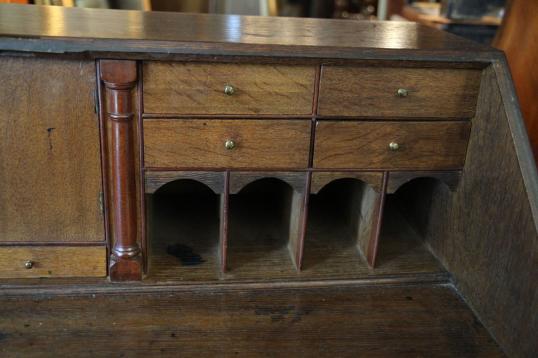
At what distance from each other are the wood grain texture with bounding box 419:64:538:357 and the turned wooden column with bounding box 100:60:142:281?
723 mm

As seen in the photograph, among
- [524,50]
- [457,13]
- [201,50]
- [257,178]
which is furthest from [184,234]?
[457,13]

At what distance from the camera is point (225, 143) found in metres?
1.26

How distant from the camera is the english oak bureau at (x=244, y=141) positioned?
1181 mm

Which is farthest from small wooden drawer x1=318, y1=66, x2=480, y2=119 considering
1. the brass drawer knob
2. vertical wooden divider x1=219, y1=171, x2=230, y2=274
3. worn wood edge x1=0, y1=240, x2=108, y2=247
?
worn wood edge x1=0, y1=240, x2=108, y2=247

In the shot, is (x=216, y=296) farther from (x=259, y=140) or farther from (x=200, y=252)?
(x=259, y=140)

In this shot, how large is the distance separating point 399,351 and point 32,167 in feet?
2.66

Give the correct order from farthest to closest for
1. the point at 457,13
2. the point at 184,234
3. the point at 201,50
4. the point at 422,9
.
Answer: the point at 422,9 < the point at 457,13 < the point at 184,234 < the point at 201,50

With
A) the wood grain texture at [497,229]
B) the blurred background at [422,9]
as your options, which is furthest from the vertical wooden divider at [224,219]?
the blurred background at [422,9]

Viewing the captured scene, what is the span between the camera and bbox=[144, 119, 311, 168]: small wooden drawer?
1.24m

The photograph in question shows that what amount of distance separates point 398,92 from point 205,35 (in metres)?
0.42

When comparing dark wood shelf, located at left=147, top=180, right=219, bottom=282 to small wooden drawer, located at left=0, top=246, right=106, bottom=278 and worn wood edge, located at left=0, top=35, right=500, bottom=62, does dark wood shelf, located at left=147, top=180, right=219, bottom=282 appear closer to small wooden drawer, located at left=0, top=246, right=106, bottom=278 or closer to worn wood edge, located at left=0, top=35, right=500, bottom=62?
small wooden drawer, located at left=0, top=246, right=106, bottom=278

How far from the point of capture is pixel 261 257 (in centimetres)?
147

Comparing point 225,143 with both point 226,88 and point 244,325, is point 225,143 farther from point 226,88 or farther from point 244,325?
point 244,325

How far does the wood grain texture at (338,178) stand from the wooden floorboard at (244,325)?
0.24m
